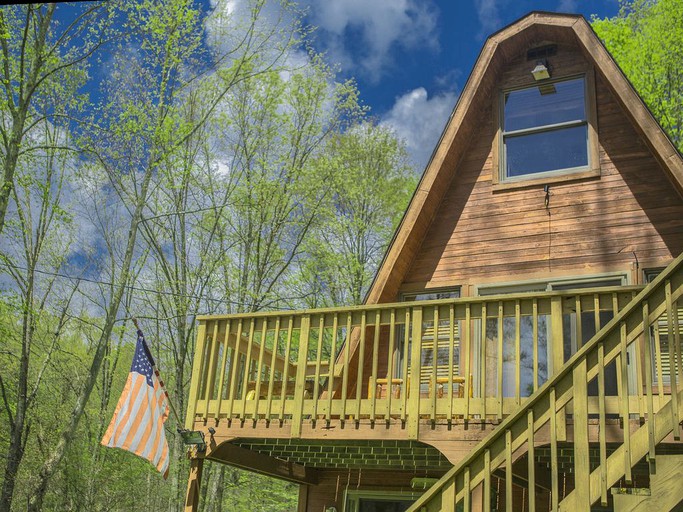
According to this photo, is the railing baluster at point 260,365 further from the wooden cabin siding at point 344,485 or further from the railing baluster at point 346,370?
the wooden cabin siding at point 344,485

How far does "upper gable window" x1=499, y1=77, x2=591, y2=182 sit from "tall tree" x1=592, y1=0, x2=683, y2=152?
462 inches

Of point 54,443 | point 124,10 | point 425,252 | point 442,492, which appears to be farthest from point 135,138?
point 442,492

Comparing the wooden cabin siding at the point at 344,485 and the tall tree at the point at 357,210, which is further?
the tall tree at the point at 357,210

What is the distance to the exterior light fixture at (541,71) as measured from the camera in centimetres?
1073

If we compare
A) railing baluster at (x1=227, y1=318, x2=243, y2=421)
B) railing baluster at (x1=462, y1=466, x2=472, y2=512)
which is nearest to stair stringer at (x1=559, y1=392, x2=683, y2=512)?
railing baluster at (x1=462, y1=466, x2=472, y2=512)

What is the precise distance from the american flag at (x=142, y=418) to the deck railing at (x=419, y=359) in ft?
2.82

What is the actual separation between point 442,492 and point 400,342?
16.2 feet

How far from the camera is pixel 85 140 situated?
17703 mm

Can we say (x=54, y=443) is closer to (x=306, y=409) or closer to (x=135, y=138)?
(x=135, y=138)

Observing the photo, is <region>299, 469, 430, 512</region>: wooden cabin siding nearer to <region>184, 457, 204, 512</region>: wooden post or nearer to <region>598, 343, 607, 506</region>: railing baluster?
<region>184, 457, 204, 512</region>: wooden post

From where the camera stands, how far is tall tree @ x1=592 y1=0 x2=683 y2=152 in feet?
70.1

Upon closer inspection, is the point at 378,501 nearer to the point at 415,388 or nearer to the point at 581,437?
the point at 415,388

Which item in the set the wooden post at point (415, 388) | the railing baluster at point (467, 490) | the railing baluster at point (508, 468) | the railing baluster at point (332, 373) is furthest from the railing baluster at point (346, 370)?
the railing baluster at point (508, 468)

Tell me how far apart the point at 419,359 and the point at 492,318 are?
6.60 ft
